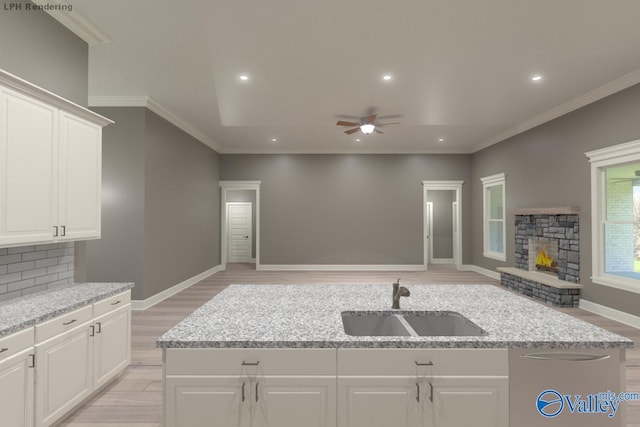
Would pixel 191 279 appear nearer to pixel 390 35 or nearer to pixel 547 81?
pixel 390 35

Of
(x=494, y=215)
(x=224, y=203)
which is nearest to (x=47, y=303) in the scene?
(x=224, y=203)

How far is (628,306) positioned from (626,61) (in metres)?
2.92

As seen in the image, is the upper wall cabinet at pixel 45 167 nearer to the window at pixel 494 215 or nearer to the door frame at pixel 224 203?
the door frame at pixel 224 203

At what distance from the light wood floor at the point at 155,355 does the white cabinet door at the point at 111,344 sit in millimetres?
176

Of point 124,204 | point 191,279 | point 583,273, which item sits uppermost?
point 124,204

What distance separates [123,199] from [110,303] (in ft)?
8.59

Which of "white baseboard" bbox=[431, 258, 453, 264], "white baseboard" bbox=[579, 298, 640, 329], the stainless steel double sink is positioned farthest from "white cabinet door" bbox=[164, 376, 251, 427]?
"white baseboard" bbox=[431, 258, 453, 264]

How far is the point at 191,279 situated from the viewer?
6441mm

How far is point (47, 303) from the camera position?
7.03ft

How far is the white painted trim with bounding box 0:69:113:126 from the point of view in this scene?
1940mm

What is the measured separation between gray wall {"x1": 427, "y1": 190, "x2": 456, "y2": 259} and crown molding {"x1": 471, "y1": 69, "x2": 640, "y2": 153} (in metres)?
3.00

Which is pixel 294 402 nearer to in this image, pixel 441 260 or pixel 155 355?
pixel 155 355

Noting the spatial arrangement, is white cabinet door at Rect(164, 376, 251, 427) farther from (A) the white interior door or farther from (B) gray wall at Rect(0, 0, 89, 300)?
(A) the white interior door

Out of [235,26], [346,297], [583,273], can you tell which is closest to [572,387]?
[346,297]
